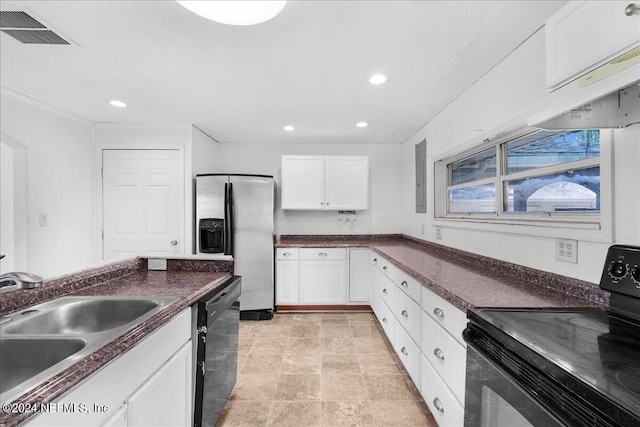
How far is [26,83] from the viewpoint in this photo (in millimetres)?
2342

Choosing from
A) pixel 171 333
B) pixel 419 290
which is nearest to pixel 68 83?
pixel 171 333

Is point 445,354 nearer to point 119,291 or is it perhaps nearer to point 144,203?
point 119,291

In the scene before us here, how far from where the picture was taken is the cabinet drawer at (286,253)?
3631 millimetres

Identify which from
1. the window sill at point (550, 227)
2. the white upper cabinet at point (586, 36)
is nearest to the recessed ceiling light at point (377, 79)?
the white upper cabinet at point (586, 36)

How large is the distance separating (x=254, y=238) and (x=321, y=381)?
186 centimetres

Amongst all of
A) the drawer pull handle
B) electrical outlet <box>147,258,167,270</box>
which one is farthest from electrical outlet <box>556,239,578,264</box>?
electrical outlet <box>147,258,167,270</box>

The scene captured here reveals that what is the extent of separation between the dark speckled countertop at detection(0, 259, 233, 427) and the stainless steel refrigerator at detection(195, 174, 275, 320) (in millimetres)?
1468

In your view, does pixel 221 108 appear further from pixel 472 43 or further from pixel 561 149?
pixel 561 149

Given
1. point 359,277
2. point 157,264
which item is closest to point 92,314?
point 157,264

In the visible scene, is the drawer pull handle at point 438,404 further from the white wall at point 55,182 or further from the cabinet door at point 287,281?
the white wall at point 55,182

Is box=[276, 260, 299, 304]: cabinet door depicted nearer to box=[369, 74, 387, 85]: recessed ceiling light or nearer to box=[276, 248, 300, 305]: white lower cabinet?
box=[276, 248, 300, 305]: white lower cabinet

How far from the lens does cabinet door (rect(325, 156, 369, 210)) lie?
3896 mm

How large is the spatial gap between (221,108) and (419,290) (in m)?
2.53

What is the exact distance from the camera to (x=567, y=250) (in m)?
1.42
